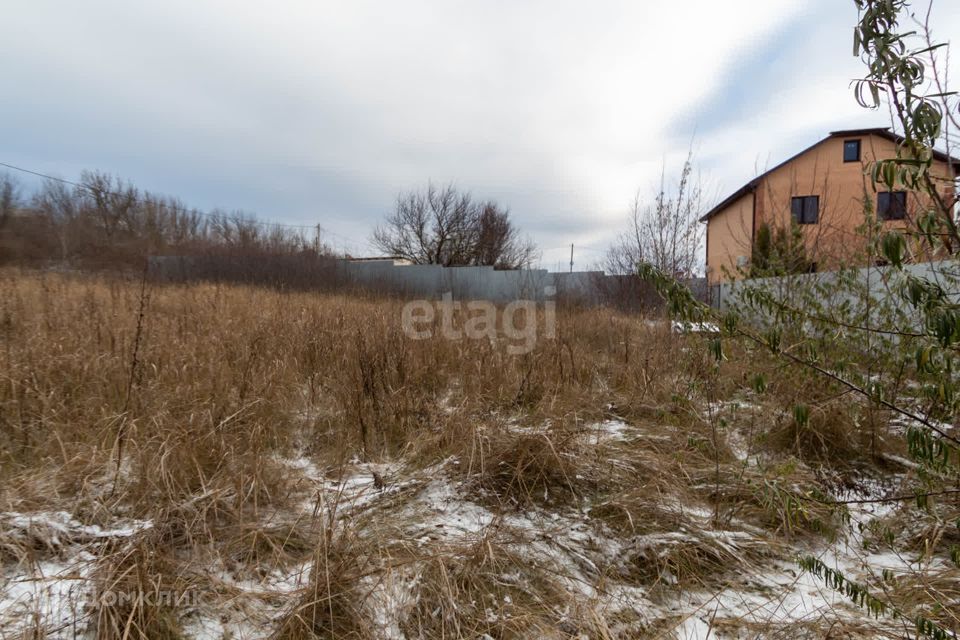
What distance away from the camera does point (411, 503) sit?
1651 millimetres

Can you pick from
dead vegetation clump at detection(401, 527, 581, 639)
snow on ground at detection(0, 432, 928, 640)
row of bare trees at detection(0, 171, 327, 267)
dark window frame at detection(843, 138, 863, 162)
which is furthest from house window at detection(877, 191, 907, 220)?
dark window frame at detection(843, 138, 863, 162)

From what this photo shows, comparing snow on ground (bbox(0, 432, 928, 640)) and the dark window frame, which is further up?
the dark window frame

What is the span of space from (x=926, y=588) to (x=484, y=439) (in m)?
1.57

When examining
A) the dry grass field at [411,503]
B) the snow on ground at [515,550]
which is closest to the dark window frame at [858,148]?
the dry grass field at [411,503]

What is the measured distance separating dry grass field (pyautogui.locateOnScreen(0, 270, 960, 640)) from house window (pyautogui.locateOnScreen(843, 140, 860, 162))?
19.3m

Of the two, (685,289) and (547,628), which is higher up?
(685,289)

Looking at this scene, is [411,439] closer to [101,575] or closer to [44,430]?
[101,575]

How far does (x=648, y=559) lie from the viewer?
1.37 meters

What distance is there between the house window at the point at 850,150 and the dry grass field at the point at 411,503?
1928cm

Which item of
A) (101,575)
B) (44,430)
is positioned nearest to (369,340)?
(44,430)

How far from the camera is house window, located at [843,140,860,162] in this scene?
15.2 m

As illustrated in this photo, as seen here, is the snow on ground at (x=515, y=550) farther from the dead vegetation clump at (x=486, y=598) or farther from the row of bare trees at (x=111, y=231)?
the row of bare trees at (x=111, y=231)

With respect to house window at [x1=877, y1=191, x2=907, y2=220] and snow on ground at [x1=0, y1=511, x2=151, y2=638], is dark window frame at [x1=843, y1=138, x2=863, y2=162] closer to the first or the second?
house window at [x1=877, y1=191, x2=907, y2=220]

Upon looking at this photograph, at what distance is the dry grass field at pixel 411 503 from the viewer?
1076 mm
